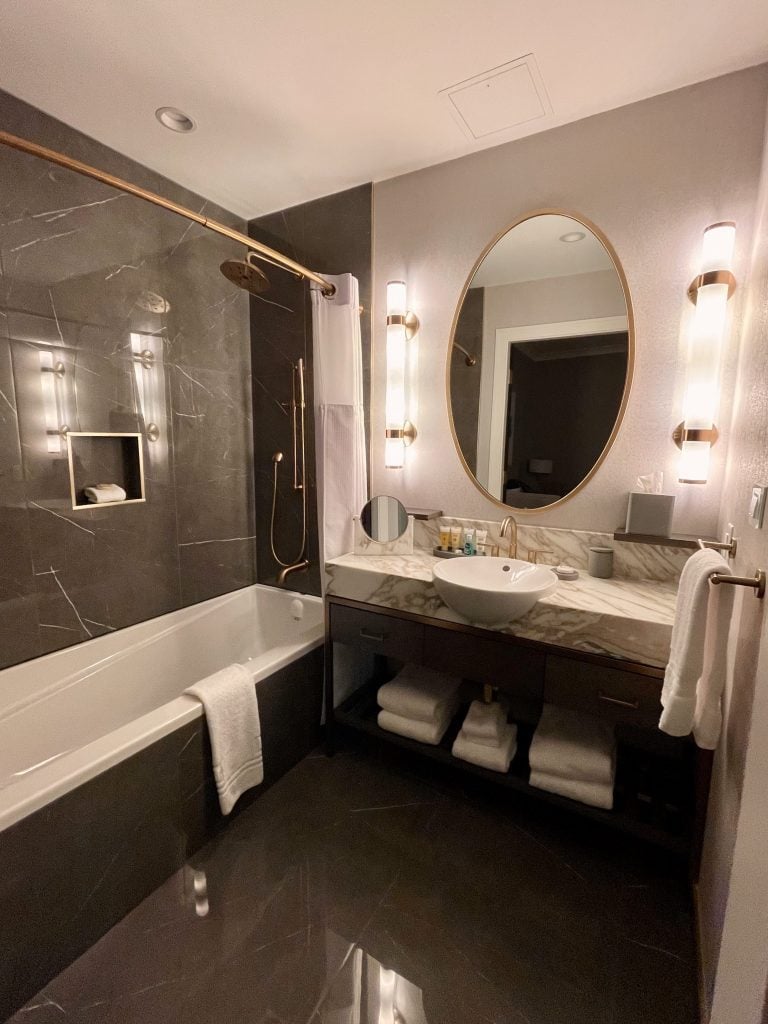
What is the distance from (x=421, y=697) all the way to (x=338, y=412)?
1.26 m

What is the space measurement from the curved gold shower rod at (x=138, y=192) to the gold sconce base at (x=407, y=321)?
28 cm

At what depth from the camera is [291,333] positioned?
2375mm

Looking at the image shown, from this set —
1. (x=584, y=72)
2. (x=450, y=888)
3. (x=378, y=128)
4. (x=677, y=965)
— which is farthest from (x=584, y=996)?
(x=378, y=128)

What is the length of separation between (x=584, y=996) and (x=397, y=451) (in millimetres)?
1886

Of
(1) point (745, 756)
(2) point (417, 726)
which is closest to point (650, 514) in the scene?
(1) point (745, 756)

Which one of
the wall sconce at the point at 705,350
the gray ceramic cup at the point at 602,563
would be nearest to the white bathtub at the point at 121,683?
the gray ceramic cup at the point at 602,563

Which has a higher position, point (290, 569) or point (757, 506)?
point (757, 506)

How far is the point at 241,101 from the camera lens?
63.2 inches

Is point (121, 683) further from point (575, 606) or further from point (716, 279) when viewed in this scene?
point (716, 279)

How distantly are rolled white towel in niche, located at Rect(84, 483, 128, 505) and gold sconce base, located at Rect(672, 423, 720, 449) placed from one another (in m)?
2.22

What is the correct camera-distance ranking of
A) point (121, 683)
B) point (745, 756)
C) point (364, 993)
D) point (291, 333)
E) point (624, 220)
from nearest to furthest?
1. point (745, 756)
2. point (364, 993)
3. point (624, 220)
4. point (121, 683)
5. point (291, 333)

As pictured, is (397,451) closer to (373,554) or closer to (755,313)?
(373,554)

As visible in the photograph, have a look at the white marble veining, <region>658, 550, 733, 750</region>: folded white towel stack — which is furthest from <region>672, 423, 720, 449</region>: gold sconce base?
<region>658, 550, 733, 750</region>: folded white towel stack

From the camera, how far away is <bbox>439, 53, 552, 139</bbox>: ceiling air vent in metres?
1.47
